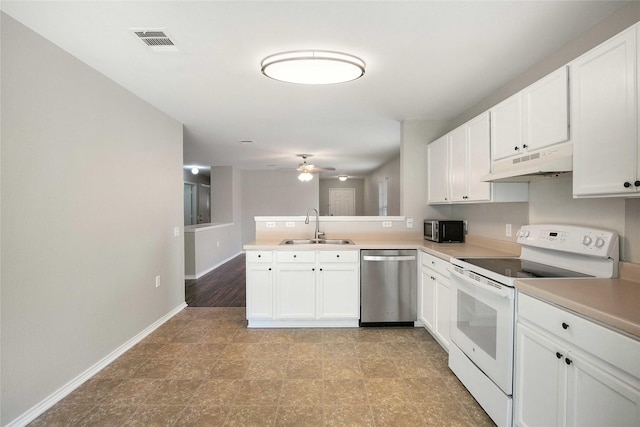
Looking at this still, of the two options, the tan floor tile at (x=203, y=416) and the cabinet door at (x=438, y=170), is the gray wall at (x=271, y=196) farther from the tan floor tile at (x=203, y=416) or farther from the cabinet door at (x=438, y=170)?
the tan floor tile at (x=203, y=416)

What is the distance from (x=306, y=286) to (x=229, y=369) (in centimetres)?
113

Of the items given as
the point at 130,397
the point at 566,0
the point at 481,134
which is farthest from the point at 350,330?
the point at 566,0

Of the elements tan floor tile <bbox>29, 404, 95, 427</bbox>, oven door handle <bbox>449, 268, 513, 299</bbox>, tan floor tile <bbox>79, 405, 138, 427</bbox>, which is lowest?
tan floor tile <bbox>79, 405, 138, 427</bbox>

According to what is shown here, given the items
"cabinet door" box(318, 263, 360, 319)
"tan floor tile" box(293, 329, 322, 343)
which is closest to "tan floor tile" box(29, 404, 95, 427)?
"tan floor tile" box(293, 329, 322, 343)

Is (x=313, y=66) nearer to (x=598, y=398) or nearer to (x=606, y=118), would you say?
(x=606, y=118)

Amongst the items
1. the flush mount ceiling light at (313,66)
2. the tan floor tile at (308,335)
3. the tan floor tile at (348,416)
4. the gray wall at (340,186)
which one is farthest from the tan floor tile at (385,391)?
the gray wall at (340,186)

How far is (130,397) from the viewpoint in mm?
2207

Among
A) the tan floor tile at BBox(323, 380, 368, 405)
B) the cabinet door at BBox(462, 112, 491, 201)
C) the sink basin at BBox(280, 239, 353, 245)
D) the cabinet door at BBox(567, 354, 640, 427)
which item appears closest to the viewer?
the cabinet door at BBox(567, 354, 640, 427)

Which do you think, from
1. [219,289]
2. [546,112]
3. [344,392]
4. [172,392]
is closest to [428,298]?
[344,392]

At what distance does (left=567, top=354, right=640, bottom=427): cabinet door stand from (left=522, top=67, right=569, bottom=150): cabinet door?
4.01 ft

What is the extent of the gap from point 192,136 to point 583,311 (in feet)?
16.4

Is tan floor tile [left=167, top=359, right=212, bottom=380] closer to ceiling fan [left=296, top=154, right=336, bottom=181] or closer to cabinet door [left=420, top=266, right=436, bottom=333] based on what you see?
cabinet door [left=420, top=266, right=436, bottom=333]

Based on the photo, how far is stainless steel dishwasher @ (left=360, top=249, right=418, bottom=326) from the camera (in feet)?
11.1

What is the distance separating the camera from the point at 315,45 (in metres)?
2.18
